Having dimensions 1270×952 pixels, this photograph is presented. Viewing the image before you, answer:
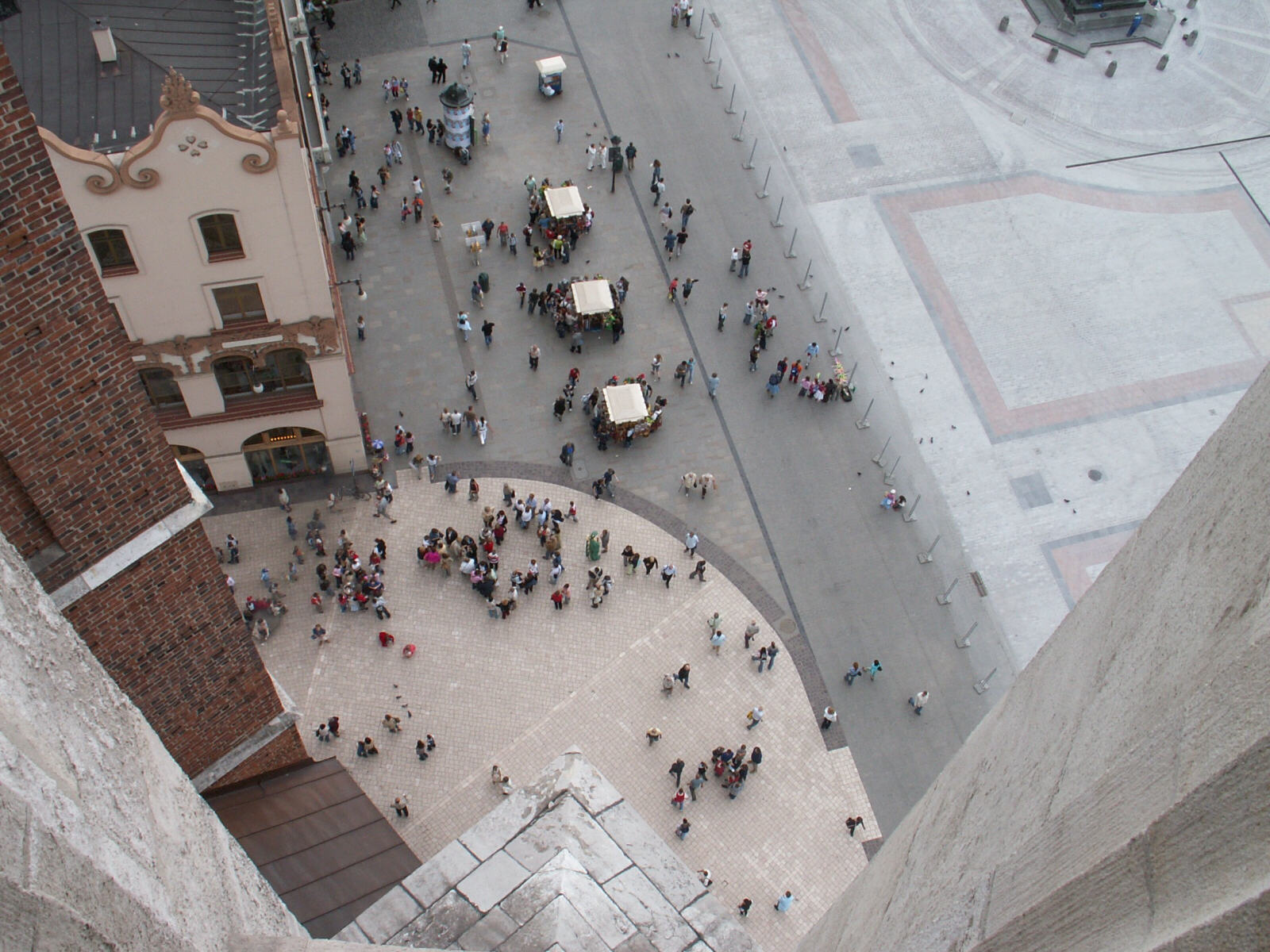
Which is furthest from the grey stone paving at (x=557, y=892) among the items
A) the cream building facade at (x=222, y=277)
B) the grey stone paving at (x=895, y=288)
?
the grey stone paving at (x=895, y=288)

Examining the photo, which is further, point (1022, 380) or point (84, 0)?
point (1022, 380)

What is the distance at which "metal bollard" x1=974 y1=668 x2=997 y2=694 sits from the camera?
33438 mm

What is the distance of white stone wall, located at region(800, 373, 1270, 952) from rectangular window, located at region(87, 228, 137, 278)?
2495 cm

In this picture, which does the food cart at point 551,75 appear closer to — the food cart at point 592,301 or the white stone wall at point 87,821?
the food cart at point 592,301

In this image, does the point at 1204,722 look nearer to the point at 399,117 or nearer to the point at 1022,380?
the point at 1022,380

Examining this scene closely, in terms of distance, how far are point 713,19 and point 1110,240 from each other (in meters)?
19.7

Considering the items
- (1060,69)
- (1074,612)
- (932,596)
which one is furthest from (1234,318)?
(1074,612)

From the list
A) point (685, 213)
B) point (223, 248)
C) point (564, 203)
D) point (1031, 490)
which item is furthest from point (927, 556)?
point (223, 248)

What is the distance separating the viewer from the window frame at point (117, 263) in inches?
1012

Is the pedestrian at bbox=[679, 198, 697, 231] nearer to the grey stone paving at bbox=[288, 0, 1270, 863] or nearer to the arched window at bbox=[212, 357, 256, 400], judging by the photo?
the grey stone paving at bbox=[288, 0, 1270, 863]

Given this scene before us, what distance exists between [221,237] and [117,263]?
239 centimetres

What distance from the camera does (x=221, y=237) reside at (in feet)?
88.1

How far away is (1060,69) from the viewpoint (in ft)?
167

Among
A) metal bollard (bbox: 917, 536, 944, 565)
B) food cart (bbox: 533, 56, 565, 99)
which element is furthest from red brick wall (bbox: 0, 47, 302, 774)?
food cart (bbox: 533, 56, 565, 99)
